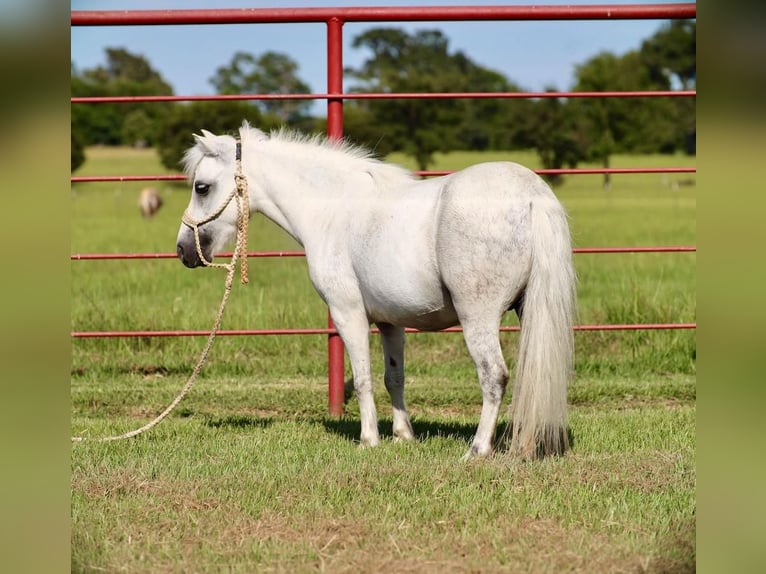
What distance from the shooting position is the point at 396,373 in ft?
15.4

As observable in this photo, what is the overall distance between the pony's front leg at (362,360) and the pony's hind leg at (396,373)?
0.44 feet

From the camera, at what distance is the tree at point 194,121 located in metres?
43.2

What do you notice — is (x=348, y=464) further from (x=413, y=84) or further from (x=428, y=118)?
(x=413, y=84)

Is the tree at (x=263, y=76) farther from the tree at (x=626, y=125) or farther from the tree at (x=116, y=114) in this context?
the tree at (x=626, y=125)

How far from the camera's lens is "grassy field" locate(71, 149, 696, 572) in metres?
2.92

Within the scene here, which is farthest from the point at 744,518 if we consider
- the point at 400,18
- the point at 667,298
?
the point at 667,298

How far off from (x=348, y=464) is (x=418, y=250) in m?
0.96

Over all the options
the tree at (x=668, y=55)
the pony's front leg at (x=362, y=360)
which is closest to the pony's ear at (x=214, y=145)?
the pony's front leg at (x=362, y=360)

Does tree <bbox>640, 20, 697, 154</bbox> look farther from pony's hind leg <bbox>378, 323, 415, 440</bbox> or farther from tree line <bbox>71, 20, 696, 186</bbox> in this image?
pony's hind leg <bbox>378, 323, 415, 440</bbox>

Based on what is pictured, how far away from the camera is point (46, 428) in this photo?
4.27ft

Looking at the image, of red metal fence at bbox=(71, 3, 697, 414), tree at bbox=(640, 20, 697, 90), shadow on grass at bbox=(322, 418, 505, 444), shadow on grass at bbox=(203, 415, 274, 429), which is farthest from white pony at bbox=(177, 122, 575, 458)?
tree at bbox=(640, 20, 697, 90)

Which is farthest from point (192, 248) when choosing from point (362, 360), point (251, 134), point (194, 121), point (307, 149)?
point (194, 121)

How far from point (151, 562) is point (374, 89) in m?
66.3

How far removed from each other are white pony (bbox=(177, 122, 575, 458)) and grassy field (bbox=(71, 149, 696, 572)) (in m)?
0.31
